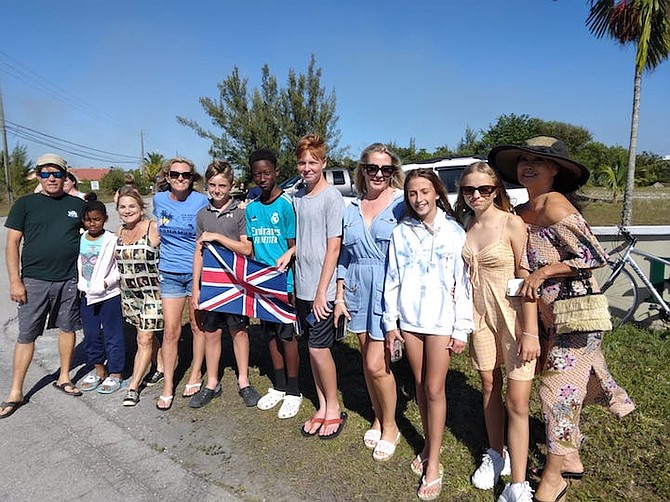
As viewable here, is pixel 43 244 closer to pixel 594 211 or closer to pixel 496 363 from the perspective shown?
pixel 496 363

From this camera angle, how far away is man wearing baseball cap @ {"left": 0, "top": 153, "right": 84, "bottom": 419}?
3.82m

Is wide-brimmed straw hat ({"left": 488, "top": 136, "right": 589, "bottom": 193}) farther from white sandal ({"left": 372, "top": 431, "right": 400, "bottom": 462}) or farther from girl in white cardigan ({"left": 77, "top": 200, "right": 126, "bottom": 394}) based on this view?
girl in white cardigan ({"left": 77, "top": 200, "right": 126, "bottom": 394})

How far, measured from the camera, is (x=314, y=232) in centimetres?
322

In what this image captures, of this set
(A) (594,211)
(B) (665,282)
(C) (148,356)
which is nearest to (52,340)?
(C) (148,356)

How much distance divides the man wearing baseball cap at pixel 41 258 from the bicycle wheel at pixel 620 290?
17.1 ft

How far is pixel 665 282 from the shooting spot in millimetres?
5152

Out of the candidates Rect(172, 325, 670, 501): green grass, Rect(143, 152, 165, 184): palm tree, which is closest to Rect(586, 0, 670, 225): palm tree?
Rect(172, 325, 670, 501): green grass

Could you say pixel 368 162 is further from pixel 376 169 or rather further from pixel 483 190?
pixel 483 190

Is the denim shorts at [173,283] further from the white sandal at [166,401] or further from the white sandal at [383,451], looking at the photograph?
the white sandal at [383,451]

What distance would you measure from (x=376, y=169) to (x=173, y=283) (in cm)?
201

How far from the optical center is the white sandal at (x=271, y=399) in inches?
152

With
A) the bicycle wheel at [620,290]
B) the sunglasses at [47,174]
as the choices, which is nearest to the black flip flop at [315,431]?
the sunglasses at [47,174]

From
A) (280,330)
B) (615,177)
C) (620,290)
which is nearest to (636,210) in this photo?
(615,177)

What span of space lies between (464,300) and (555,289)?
0.46m
